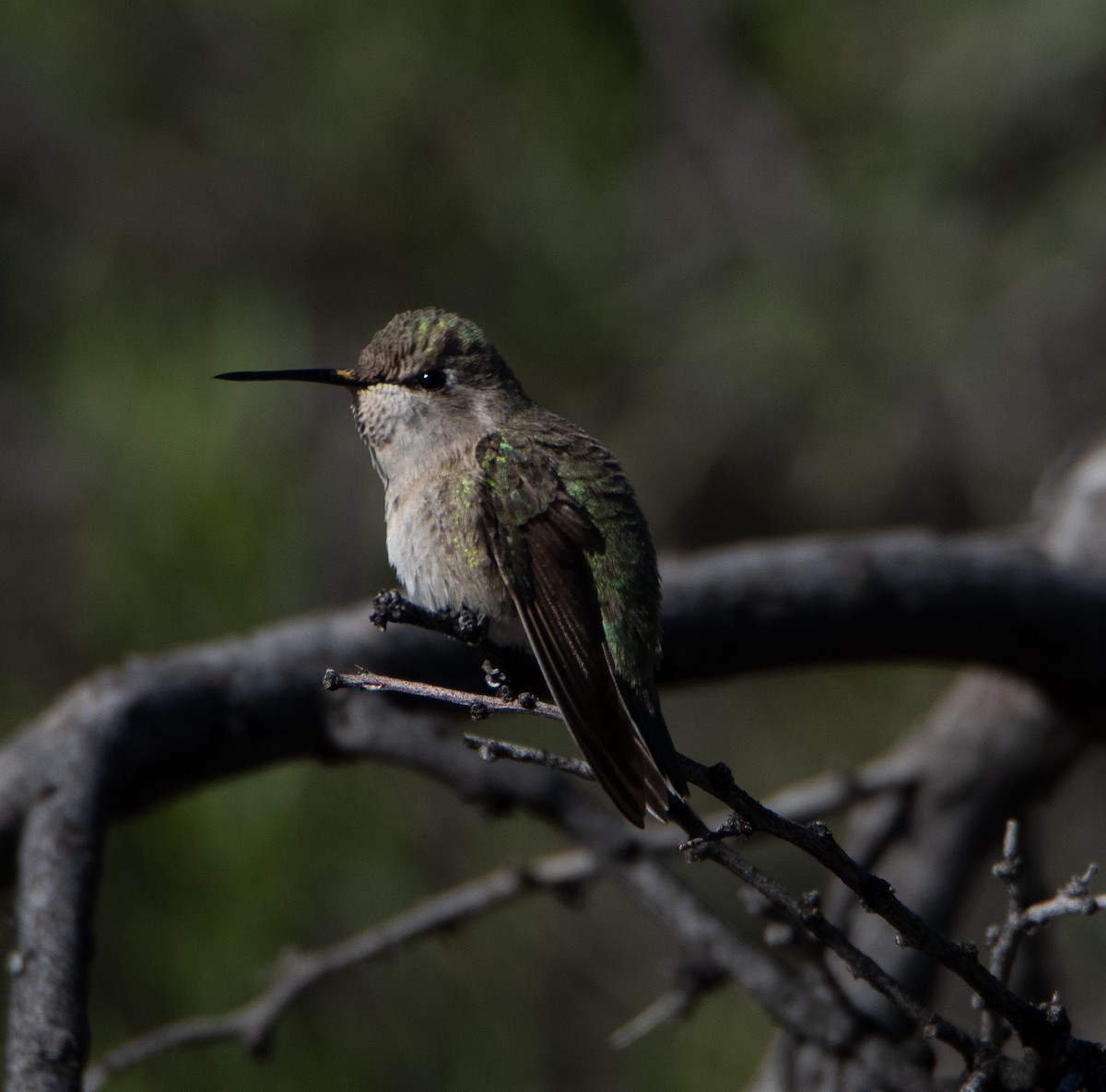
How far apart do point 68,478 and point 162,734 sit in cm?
274

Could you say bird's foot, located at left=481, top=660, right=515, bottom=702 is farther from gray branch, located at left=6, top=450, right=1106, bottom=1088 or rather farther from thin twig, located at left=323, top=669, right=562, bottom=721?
gray branch, located at left=6, top=450, right=1106, bottom=1088

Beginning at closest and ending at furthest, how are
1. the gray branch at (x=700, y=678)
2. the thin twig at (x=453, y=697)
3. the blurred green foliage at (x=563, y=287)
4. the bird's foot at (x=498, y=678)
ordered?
the thin twig at (x=453, y=697), the bird's foot at (x=498, y=678), the gray branch at (x=700, y=678), the blurred green foliage at (x=563, y=287)

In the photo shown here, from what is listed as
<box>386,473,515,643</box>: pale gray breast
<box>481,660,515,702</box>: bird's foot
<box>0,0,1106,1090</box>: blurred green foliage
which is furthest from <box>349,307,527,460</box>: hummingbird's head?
<box>0,0,1106,1090</box>: blurred green foliage

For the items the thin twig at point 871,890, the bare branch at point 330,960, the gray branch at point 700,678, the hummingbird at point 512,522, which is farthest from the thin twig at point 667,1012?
the thin twig at point 871,890

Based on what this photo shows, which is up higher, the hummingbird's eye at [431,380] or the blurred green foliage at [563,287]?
the blurred green foliage at [563,287]

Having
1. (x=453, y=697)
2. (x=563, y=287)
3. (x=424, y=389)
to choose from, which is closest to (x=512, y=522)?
(x=424, y=389)

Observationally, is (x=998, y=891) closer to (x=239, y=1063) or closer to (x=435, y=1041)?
(x=435, y=1041)

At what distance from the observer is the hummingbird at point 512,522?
1.89m

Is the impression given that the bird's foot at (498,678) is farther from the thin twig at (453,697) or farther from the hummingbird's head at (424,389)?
the hummingbird's head at (424,389)

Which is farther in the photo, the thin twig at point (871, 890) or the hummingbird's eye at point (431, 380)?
the hummingbird's eye at point (431, 380)

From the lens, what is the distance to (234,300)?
4934 millimetres

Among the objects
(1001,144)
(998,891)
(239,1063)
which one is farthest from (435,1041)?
(1001,144)

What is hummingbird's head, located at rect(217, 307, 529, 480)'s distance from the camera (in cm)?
224

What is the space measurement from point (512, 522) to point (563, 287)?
329 cm
